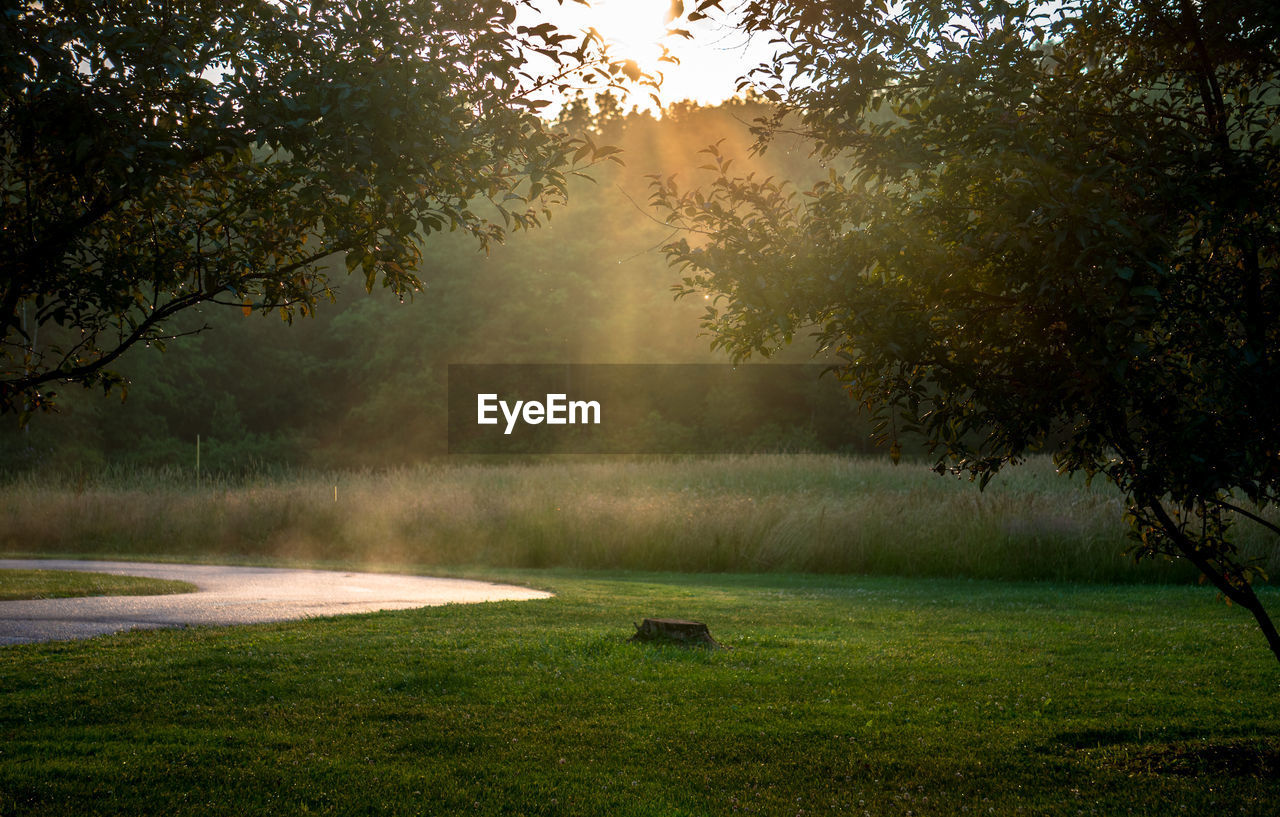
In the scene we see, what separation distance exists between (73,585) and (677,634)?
28.6 ft

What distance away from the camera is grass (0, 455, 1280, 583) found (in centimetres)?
1802

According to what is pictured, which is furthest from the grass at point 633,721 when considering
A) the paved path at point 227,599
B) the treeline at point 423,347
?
the treeline at point 423,347

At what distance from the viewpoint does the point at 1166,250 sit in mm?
4340

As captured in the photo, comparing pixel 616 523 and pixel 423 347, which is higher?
pixel 423 347

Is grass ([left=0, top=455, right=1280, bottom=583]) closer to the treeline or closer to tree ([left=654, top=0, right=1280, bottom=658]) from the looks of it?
tree ([left=654, top=0, right=1280, bottom=658])

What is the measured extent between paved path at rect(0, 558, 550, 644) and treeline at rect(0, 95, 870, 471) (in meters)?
29.8

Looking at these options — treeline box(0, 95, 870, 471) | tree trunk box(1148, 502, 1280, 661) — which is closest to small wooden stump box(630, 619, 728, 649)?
tree trunk box(1148, 502, 1280, 661)

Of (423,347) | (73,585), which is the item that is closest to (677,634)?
(73,585)

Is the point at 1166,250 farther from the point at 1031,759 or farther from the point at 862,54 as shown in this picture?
the point at 1031,759

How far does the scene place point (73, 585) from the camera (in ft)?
44.6

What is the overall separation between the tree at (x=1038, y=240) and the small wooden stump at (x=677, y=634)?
4.06 meters

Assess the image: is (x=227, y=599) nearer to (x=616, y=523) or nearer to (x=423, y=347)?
(x=616, y=523)

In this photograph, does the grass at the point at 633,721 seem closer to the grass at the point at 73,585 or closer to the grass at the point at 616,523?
the grass at the point at 73,585

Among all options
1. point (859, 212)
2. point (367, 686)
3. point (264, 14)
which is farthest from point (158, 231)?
point (859, 212)
